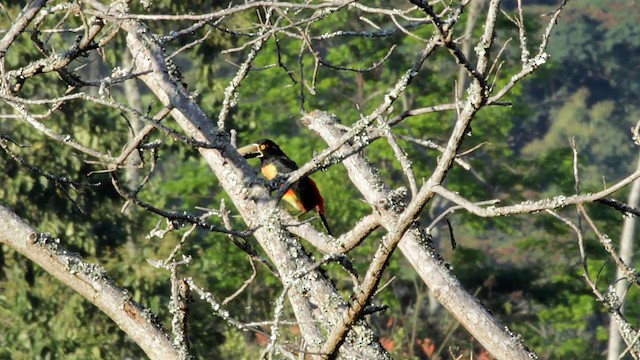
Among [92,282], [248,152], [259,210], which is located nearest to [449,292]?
[259,210]

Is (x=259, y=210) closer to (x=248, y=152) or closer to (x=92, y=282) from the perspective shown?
(x=92, y=282)

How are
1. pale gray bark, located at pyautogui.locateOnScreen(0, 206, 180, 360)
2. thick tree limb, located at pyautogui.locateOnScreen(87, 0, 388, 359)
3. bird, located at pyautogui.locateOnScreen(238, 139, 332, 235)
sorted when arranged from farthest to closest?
1. bird, located at pyautogui.locateOnScreen(238, 139, 332, 235)
2. thick tree limb, located at pyautogui.locateOnScreen(87, 0, 388, 359)
3. pale gray bark, located at pyautogui.locateOnScreen(0, 206, 180, 360)

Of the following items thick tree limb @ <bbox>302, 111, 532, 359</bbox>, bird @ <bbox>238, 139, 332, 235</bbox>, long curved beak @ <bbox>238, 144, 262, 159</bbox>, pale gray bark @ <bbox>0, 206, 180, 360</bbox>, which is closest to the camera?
pale gray bark @ <bbox>0, 206, 180, 360</bbox>

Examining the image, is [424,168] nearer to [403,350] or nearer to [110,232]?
[403,350]

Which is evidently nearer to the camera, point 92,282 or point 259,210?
→ point 92,282

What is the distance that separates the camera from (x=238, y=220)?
41.8 feet

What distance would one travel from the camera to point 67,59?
12.0 ft

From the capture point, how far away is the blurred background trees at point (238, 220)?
1134 cm

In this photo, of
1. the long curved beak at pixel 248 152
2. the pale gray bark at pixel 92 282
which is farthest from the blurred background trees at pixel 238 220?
the long curved beak at pixel 248 152

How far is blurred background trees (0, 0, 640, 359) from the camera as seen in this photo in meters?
11.3

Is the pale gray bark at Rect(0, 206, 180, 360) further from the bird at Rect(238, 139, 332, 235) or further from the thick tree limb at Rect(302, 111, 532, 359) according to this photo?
the bird at Rect(238, 139, 332, 235)

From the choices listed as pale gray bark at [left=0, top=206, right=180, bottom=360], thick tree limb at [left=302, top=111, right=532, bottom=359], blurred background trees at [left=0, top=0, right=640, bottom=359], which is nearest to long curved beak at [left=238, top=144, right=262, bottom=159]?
blurred background trees at [left=0, top=0, right=640, bottom=359]

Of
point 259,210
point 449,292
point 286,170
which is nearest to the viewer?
point 259,210

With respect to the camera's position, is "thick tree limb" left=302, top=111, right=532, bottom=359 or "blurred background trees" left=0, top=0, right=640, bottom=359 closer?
"thick tree limb" left=302, top=111, right=532, bottom=359
